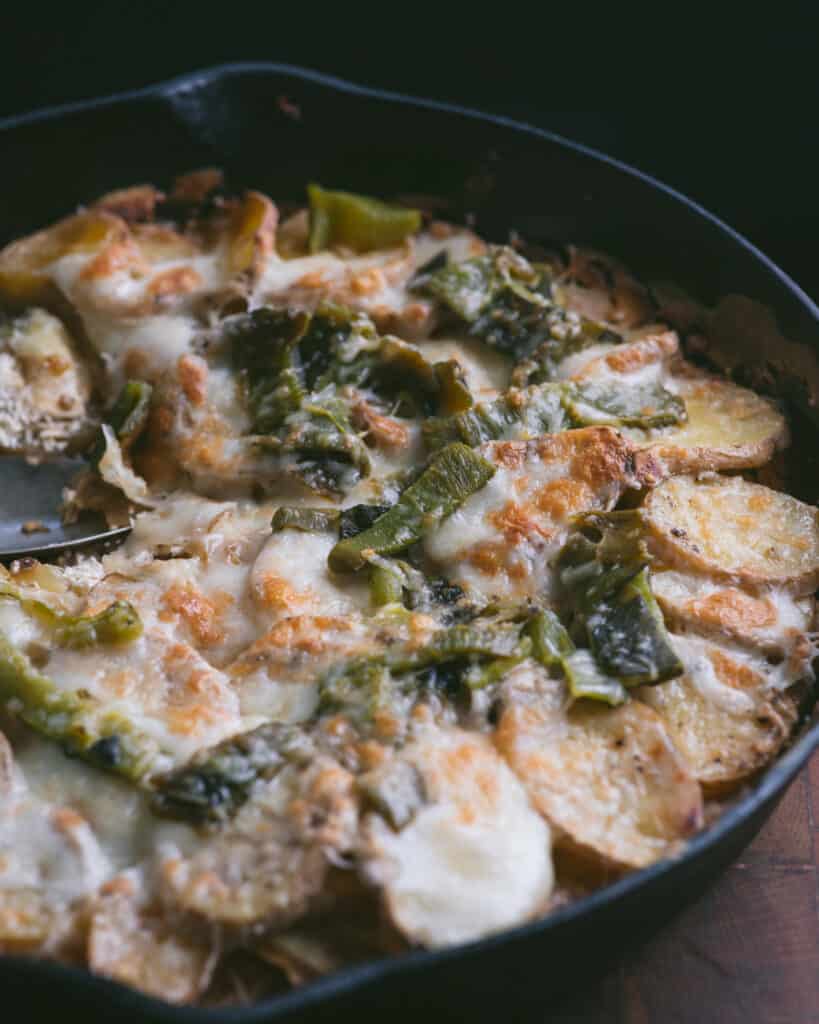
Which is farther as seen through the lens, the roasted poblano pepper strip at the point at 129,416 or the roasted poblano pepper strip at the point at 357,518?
the roasted poblano pepper strip at the point at 129,416

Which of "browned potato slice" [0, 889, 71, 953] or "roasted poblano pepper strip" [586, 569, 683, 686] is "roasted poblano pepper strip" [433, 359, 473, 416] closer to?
"roasted poblano pepper strip" [586, 569, 683, 686]

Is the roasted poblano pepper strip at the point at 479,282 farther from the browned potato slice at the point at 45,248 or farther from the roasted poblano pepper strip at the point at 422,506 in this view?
the browned potato slice at the point at 45,248

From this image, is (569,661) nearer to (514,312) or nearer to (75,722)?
(75,722)

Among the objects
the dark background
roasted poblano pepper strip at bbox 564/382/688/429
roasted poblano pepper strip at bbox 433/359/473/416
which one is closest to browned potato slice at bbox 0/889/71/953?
roasted poblano pepper strip at bbox 433/359/473/416

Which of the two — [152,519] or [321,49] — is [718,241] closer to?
[152,519]

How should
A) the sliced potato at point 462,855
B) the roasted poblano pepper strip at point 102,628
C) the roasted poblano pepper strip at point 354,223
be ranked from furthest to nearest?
the roasted poblano pepper strip at point 354,223
the roasted poblano pepper strip at point 102,628
the sliced potato at point 462,855

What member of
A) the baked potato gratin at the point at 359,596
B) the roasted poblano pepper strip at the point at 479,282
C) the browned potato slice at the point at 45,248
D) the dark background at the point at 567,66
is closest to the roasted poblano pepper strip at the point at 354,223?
the baked potato gratin at the point at 359,596

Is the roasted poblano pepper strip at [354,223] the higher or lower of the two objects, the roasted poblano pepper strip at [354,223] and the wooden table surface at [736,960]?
the higher
